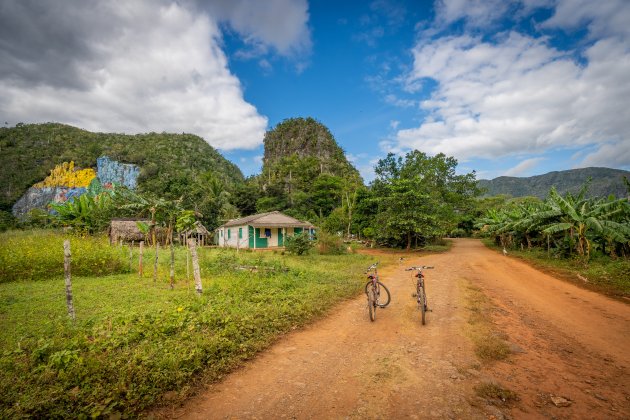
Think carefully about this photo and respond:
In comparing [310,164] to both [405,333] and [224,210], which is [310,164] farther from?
[405,333]

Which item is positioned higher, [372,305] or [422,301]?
[422,301]

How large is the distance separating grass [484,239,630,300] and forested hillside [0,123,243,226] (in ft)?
118

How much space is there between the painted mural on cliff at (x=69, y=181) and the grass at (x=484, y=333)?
2404 inches

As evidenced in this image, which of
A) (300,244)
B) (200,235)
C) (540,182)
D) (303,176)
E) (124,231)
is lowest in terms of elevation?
(300,244)

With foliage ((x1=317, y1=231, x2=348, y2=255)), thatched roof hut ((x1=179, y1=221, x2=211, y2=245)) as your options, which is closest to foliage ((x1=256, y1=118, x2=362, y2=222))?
thatched roof hut ((x1=179, y1=221, x2=211, y2=245))

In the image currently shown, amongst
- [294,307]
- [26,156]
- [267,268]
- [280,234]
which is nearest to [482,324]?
[294,307]

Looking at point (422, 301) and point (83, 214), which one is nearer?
point (422, 301)

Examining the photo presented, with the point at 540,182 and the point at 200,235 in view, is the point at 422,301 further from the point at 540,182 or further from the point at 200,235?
the point at 540,182

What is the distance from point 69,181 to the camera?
184 feet

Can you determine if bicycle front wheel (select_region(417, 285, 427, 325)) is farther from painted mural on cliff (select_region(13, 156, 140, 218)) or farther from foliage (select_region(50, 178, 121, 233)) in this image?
painted mural on cliff (select_region(13, 156, 140, 218))

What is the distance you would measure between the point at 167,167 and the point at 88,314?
58286 mm

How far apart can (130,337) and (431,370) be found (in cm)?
487

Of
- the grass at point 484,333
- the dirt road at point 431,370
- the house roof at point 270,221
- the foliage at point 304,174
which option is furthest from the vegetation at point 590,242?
the foliage at point 304,174

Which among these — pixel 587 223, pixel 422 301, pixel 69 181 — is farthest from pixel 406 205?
pixel 69 181
